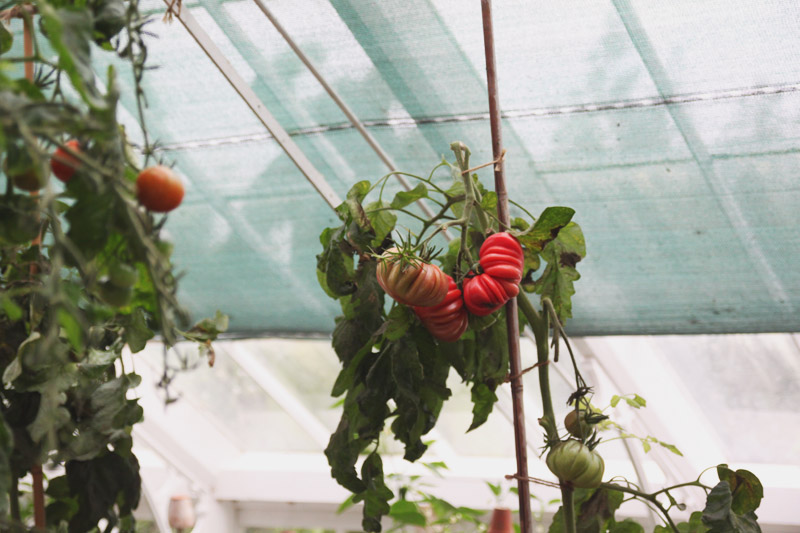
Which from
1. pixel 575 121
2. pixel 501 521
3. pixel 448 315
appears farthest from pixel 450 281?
pixel 501 521

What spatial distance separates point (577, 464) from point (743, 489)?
38 cm

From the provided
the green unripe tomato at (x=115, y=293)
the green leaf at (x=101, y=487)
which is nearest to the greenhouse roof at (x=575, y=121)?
the green leaf at (x=101, y=487)

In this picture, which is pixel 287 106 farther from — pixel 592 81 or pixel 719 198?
pixel 719 198

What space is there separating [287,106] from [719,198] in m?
1.09

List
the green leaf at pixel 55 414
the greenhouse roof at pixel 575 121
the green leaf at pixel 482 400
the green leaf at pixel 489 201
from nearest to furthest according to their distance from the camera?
1. the green leaf at pixel 55 414
2. the green leaf at pixel 489 201
3. the green leaf at pixel 482 400
4. the greenhouse roof at pixel 575 121

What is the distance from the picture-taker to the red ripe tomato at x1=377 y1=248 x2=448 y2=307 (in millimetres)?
1091

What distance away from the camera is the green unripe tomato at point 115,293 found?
0.56 m

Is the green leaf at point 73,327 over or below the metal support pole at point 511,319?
below

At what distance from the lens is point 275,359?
12.2 feet

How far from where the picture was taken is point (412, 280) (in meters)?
1.09

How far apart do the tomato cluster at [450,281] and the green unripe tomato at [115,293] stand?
0.57 meters

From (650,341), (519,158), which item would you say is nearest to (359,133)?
(519,158)

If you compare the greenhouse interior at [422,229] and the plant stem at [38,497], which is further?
the plant stem at [38,497]

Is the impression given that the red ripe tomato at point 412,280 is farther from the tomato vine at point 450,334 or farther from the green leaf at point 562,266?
the green leaf at point 562,266
